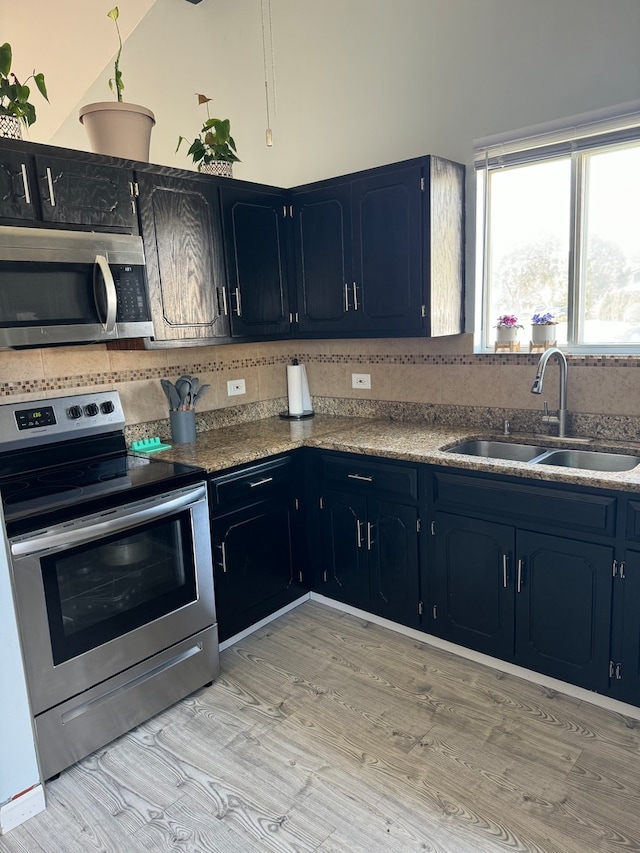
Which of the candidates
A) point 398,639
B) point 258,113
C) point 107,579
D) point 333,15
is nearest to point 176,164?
point 258,113

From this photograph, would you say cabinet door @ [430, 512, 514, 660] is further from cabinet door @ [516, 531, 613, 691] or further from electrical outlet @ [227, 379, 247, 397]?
electrical outlet @ [227, 379, 247, 397]

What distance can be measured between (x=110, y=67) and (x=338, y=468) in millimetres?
2844

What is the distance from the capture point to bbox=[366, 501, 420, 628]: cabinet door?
2.62 metres

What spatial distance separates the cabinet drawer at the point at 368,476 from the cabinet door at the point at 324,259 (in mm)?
720

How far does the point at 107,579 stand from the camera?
6.81 ft

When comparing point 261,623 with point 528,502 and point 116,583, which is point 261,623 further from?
point 528,502

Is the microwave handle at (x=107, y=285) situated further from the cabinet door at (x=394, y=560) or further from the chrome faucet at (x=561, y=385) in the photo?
the chrome faucet at (x=561, y=385)

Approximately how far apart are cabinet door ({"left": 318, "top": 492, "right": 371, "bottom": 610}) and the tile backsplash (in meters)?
0.67

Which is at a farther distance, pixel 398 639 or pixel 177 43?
pixel 177 43

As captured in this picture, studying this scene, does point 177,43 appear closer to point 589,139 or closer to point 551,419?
point 589,139

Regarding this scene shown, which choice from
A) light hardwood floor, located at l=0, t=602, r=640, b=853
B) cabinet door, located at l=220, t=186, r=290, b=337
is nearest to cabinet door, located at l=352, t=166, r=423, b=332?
cabinet door, located at l=220, t=186, r=290, b=337

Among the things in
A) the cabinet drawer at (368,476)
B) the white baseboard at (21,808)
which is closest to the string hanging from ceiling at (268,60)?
the cabinet drawer at (368,476)

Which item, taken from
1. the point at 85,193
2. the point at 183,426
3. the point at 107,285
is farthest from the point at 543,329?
the point at 85,193

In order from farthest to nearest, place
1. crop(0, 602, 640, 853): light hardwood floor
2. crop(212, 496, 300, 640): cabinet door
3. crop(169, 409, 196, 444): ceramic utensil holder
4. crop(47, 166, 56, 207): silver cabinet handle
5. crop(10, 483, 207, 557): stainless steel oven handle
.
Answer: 1. crop(169, 409, 196, 444): ceramic utensil holder
2. crop(212, 496, 300, 640): cabinet door
3. crop(47, 166, 56, 207): silver cabinet handle
4. crop(10, 483, 207, 557): stainless steel oven handle
5. crop(0, 602, 640, 853): light hardwood floor
